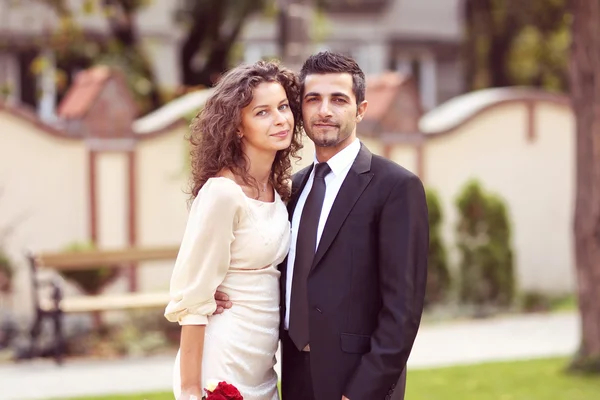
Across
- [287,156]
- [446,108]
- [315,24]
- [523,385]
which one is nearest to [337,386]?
[287,156]

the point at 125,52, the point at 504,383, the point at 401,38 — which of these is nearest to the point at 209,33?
the point at 125,52

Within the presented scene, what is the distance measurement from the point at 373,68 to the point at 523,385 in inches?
529

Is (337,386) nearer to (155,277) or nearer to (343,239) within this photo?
(343,239)

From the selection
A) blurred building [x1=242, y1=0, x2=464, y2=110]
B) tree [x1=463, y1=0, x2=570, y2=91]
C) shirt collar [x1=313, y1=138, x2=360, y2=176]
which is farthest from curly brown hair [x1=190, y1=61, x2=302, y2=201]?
blurred building [x1=242, y1=0, x2=464, y2=110]

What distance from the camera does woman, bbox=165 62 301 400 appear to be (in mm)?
3645

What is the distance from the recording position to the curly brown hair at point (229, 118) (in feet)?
12.2

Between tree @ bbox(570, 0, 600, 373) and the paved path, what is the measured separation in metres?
1.01

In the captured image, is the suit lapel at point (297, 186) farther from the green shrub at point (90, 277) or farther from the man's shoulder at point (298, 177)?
the green shrub at point (90, 277)

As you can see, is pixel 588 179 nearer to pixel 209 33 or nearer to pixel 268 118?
pixel 268 118

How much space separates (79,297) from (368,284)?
6.87 metres

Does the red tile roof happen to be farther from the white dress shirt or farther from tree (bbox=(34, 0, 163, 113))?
the white dress shirt

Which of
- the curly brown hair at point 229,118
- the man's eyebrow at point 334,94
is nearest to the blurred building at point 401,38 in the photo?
the curly brown hair at point 229,118

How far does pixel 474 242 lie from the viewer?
454 inches

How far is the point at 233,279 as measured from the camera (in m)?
3.76
